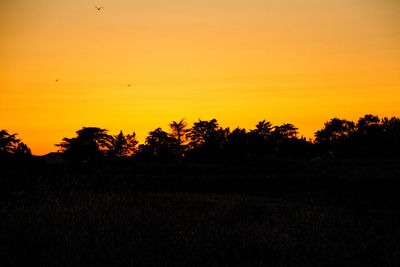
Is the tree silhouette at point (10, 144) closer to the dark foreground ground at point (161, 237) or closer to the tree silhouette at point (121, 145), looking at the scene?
the tree silhouette at point (121, 145)

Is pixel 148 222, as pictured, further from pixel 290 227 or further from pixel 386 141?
pixel 386 141

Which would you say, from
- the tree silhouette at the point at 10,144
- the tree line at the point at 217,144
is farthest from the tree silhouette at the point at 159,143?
the tree silhouette at the point at 10,144

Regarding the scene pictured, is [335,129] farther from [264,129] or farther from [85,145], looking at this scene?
[85,145]

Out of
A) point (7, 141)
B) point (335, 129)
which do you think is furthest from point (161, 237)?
point (335, 129)

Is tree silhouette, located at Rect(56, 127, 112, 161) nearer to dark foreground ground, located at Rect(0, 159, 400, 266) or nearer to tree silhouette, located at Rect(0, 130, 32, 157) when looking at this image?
tree silhouette, located at Rect(0, 130, 32, 157)

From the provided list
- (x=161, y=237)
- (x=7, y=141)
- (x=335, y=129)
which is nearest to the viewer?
(x=161, y=237)

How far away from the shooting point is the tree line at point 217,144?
4931cm

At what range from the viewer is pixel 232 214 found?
859cm

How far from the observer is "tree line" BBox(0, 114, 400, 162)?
1941 inches

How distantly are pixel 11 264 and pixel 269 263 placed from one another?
3.15 meters

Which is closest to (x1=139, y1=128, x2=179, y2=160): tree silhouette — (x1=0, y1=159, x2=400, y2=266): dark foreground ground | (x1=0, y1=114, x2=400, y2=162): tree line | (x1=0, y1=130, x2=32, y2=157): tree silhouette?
(x1=0, y1=114, x2=400, y2=162): tree line

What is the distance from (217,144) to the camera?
62.3 meters

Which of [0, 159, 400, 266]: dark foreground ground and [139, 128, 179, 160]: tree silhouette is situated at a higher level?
[139, 128, 179, 160]: tree silhouette

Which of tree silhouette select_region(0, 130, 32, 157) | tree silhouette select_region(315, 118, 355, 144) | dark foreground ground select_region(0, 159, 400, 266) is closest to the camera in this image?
dark foreground ground select_region(0, 159, 400, 266)
